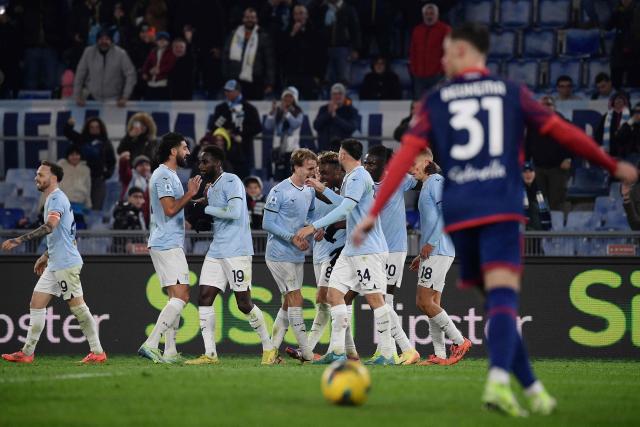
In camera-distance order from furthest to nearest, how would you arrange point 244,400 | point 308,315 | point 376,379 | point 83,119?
point 83,119 < point 308,315 < point 376,379 < point 244,400

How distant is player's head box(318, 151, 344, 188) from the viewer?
14234mm

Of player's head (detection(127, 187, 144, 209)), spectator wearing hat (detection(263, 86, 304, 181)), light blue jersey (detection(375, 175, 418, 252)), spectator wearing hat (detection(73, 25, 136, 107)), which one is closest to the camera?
light blue jersey (detection(375, 175, 418, 252))

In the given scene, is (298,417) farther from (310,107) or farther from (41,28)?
(41,28)

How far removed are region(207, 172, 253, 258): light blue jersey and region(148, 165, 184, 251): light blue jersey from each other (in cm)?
38

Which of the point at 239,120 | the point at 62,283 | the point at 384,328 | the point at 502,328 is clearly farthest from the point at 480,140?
the point at 239,120

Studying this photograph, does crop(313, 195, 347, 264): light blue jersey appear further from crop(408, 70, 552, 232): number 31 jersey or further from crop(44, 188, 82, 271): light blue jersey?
crop(408, 70, 552, 232): number 31 jersey

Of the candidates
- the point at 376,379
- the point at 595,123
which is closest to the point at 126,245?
the point at 376,379

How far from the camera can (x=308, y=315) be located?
16219 mm

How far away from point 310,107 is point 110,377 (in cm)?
1115

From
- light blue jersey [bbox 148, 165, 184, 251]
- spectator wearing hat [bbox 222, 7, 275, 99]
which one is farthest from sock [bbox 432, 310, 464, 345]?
spectator wearing hat [bbox 222, 7, 275, 99]

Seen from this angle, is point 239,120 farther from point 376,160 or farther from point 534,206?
point 376,160

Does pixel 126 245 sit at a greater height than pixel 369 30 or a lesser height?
lesser

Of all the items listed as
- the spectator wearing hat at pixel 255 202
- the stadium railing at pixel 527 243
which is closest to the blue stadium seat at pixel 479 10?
the spectator wearing hat at pixel 255 202

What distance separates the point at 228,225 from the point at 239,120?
6353mm
